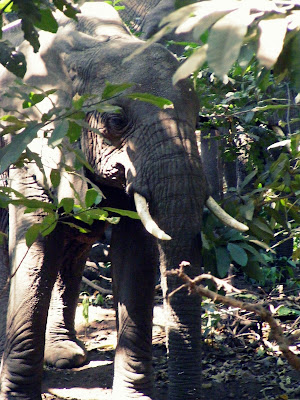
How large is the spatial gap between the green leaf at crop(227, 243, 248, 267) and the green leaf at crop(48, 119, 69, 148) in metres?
1.84

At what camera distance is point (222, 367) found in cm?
482

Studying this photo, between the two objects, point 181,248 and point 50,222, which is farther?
point 181,248

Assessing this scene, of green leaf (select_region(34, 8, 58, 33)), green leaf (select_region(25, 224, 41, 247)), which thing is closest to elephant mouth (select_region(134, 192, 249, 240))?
green leaf (select_region(25, 224, 41, 247))

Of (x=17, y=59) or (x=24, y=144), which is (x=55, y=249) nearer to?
(x=17, y=59)

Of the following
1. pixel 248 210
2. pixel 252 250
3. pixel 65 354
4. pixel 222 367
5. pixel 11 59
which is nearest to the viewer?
pixel 11 59

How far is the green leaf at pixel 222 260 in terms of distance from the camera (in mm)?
3638

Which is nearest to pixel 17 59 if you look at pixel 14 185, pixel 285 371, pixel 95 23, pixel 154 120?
pixel 154 120

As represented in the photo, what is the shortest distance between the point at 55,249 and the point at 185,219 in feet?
3.14

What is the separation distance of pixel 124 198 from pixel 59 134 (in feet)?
7.85

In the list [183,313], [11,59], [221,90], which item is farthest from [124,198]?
[11,59]

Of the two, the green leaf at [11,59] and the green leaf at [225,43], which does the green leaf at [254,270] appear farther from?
the green leaf at [225,43]

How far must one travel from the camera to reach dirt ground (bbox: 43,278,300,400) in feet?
14.3

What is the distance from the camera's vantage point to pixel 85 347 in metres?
5.52

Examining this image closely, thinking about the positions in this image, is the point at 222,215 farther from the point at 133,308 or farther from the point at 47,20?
the point at 47,20
